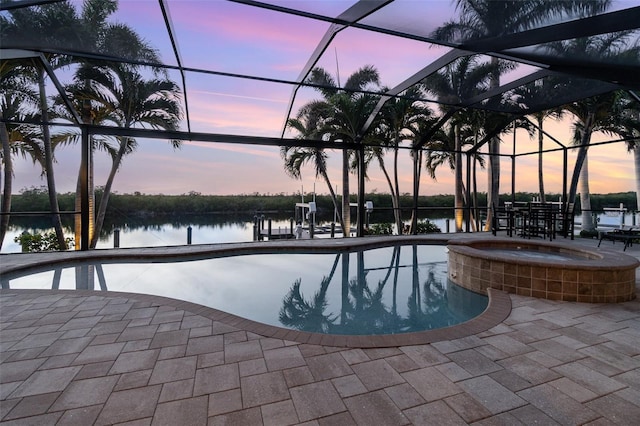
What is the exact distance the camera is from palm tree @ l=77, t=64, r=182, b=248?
7.96 metres

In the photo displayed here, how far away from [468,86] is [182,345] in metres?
7.97

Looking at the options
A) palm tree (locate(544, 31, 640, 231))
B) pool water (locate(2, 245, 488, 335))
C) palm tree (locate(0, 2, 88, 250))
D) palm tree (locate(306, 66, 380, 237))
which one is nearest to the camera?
pool water (locate(2, 245, 488, 335))

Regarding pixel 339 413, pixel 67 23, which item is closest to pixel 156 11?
pixel 67 23

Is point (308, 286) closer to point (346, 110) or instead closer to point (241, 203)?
point (346, 110)

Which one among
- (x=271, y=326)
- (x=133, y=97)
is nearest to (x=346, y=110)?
(x=133, y=97)

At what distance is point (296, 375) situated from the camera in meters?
2.15

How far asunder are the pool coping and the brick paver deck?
7cm

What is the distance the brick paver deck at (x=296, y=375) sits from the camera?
1770mm

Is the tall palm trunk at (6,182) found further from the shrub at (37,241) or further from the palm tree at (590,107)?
the palm tree at (590,107)

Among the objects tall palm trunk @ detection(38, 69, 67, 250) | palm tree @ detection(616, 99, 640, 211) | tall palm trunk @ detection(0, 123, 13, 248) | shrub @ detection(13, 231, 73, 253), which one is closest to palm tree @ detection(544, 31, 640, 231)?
palm tree @ detection(616, 99, 640, 211)

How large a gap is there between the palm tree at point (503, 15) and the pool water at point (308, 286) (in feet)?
11.7

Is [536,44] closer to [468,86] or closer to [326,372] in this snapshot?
[468,86]

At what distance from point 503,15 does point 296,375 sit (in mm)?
4746

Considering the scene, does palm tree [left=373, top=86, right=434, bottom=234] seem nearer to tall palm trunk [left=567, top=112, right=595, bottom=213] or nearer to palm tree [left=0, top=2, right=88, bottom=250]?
tall palm trunk [left=567, top=112, right=595, bottom=213]
